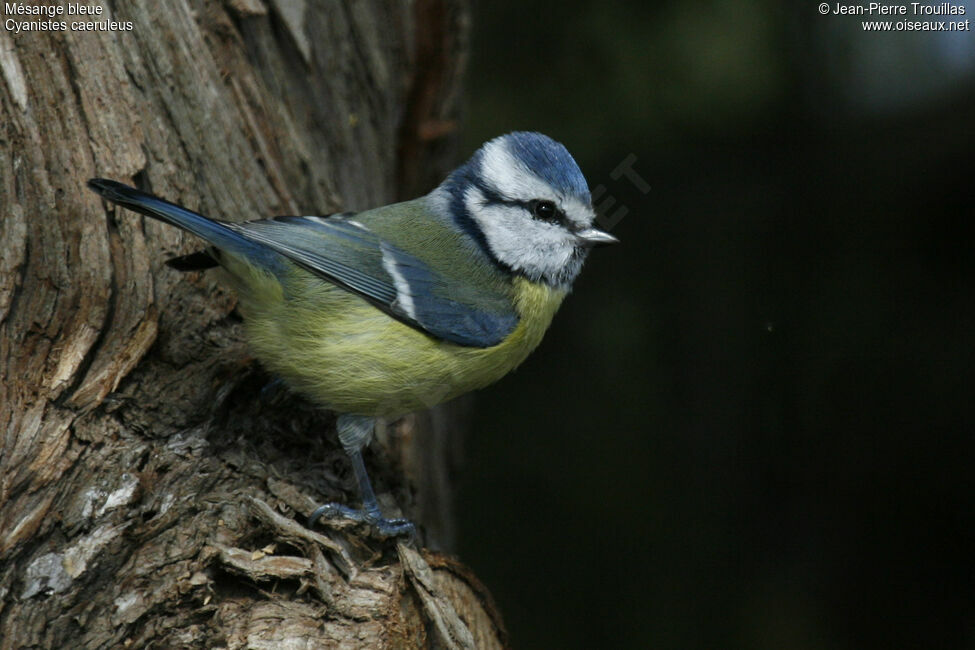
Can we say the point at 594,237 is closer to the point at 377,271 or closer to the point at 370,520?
the point at 377,271

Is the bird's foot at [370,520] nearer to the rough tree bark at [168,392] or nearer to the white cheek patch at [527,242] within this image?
the rough tree bark at [168,392]

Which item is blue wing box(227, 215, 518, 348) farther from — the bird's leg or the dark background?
the dark background

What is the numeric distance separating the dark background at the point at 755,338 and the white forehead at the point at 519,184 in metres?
0.73

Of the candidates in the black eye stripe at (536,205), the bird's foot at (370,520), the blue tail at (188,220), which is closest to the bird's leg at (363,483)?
the bird's foot at (370,520)

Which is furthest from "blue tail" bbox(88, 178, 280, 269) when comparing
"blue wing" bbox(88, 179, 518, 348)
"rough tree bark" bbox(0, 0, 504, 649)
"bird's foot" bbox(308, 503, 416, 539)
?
"bird's foot" bbox(308, 503, 416, 539)

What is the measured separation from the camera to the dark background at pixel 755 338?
285 centimetres

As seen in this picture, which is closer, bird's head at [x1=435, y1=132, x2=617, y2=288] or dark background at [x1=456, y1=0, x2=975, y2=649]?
bird's head at [x1=435, y1=132, x2=617, y2=288]

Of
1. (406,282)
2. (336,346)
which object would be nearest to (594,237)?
(406,282)

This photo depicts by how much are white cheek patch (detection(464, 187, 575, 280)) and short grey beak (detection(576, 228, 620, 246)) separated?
27 mm

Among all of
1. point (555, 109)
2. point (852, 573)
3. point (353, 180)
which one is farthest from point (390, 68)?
point (852, 573)

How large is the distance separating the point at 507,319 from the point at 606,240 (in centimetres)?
33

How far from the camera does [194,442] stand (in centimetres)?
181

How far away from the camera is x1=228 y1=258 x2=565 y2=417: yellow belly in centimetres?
202

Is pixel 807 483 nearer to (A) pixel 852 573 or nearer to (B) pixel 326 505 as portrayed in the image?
(A) pixel 852 573
